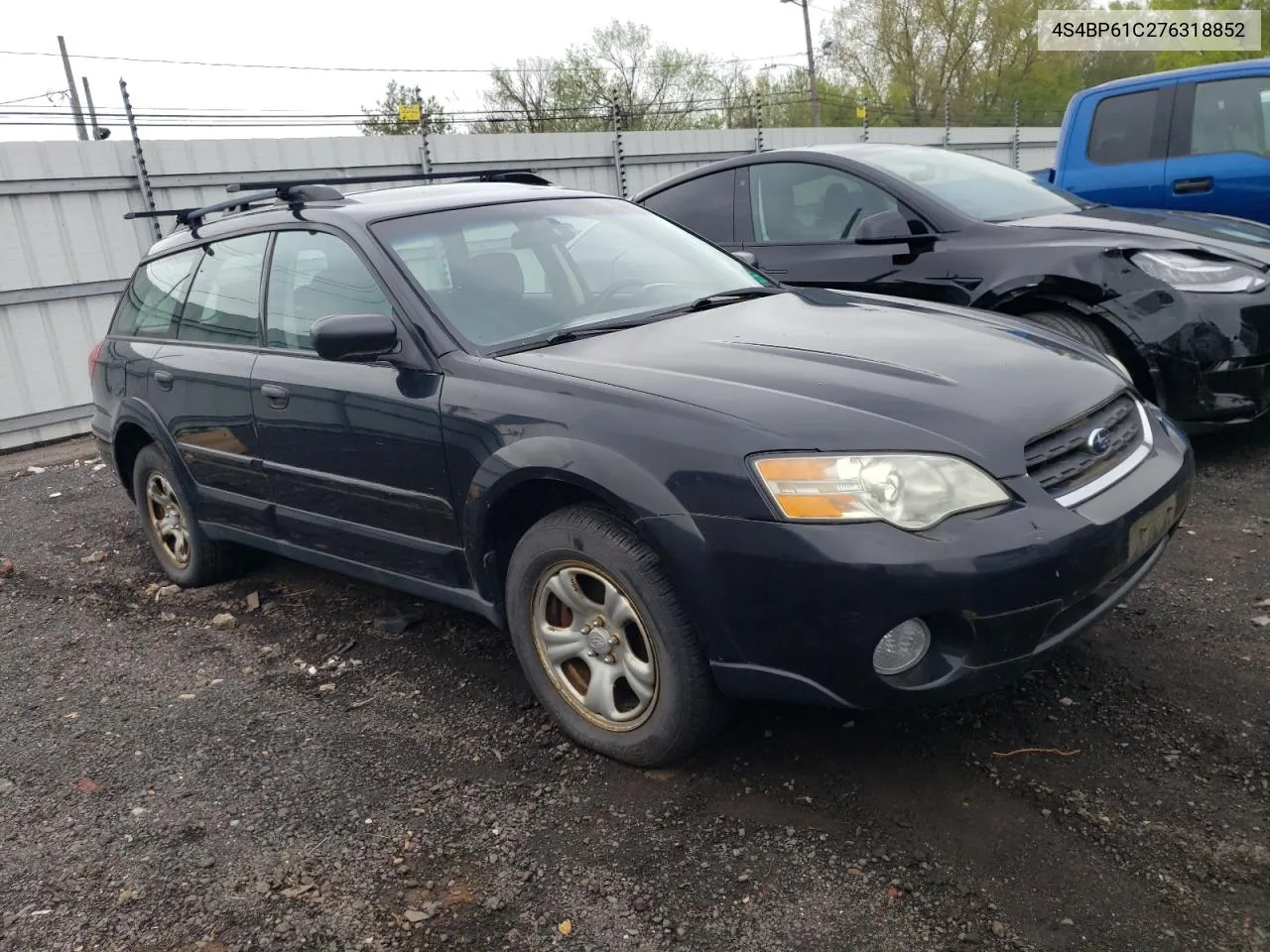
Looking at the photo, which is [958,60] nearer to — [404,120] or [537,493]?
[404,120]

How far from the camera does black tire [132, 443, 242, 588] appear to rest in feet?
15.2

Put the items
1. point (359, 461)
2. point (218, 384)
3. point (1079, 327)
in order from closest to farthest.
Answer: point (359, 461)
point (218, 384)
point (1079, 327)

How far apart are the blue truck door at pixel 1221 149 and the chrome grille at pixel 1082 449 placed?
4.43 metres

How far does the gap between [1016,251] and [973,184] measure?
0.83m

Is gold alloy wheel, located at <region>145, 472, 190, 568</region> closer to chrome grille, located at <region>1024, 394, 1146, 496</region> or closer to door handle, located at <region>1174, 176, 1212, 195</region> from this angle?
chrome grille, located at <region>1024, 394, 1146, 496</region>

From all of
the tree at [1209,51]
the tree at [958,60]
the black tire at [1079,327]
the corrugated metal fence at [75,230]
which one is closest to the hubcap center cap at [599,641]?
the black tire at [1079,327]

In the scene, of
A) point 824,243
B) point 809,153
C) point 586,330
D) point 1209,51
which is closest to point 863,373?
point 586,330

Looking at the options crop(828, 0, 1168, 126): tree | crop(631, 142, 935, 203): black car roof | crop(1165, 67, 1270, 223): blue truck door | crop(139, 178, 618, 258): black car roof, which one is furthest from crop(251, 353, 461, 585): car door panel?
crop(828, 0, 1168, 126): tree

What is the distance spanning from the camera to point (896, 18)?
140 ft

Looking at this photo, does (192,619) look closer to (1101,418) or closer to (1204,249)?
(1101,418)

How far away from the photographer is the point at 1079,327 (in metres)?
4.83

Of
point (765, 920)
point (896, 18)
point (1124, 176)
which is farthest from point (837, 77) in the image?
point (765, 920)

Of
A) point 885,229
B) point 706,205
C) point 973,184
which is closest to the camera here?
point 885,229

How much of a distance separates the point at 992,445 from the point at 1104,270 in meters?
2.72
